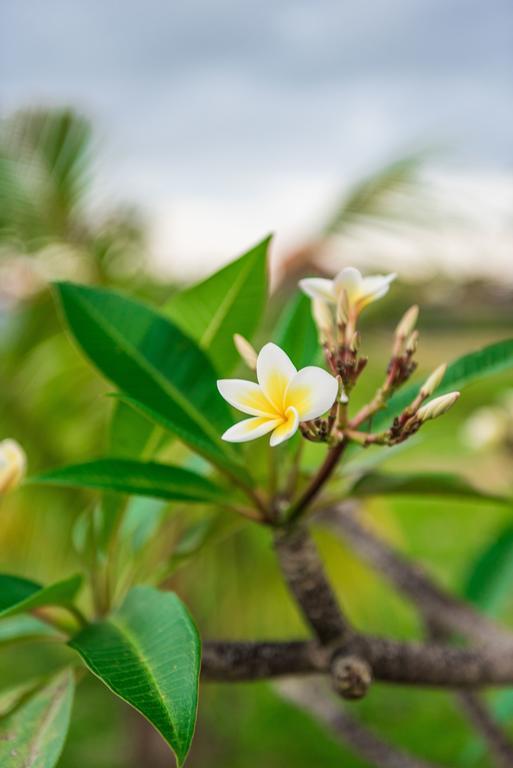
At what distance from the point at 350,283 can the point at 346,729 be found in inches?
28.9

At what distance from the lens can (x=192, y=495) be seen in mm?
484

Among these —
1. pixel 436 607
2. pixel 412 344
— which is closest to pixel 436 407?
pixel 412 344

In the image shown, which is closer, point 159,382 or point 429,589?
point 159,382

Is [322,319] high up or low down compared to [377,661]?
up

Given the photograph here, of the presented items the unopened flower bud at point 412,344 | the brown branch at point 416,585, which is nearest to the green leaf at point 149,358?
the unopened flower bud at point 412,344

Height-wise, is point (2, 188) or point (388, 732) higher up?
point (2, 188)

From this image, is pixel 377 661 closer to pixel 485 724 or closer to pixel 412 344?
pixel 412 344

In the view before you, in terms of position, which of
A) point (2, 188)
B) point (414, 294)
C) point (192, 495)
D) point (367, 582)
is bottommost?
point (367, 582)

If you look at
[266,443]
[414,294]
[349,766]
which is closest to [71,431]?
[414,294]

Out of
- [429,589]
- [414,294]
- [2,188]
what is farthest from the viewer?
[2,188]

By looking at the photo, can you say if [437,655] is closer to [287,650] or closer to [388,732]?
[287,650]

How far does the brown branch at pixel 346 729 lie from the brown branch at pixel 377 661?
0.45 m

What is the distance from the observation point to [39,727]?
429 mm

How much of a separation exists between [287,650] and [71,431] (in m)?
1.13
